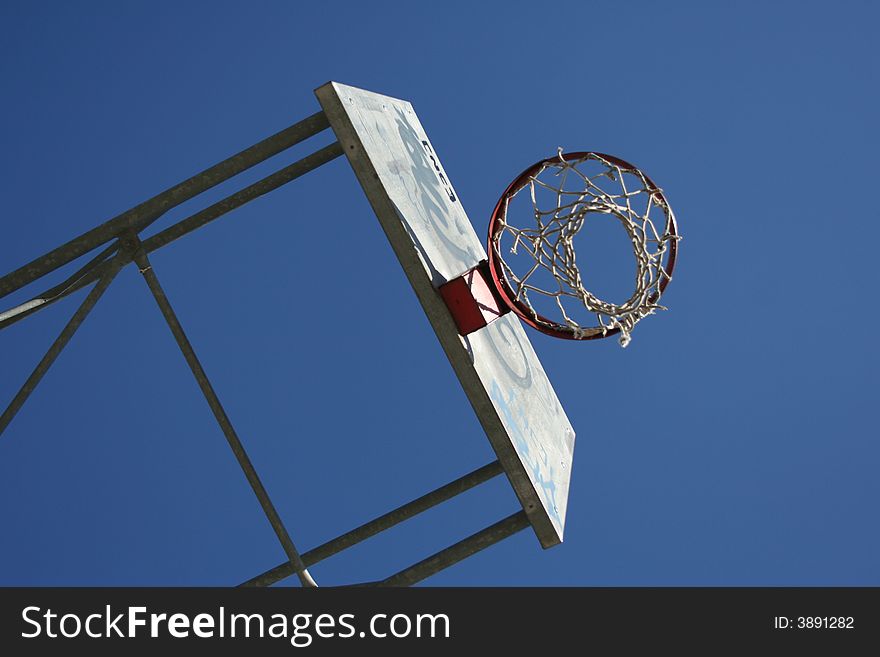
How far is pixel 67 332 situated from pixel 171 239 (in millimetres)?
545

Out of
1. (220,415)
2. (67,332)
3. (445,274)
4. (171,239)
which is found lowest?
(445,274)

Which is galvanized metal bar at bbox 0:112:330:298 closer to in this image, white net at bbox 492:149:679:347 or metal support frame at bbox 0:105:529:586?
metal support frame at bbox 0:105:529:586

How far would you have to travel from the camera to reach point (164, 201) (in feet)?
15.1

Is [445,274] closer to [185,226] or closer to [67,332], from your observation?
[185,226]

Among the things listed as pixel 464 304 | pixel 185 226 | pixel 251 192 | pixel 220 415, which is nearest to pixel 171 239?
pixel 185 226

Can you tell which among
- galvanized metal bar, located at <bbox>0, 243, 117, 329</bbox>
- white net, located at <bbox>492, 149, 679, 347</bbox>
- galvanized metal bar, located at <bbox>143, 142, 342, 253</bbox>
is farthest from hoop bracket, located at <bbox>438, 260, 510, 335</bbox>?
galvanized metal bar, located at <bbox>0, 243, 117, 329</bbox>

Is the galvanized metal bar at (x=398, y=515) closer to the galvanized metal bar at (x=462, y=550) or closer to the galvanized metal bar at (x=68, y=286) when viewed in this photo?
Result: the galvanized metal bar at (x=462, y=550)
